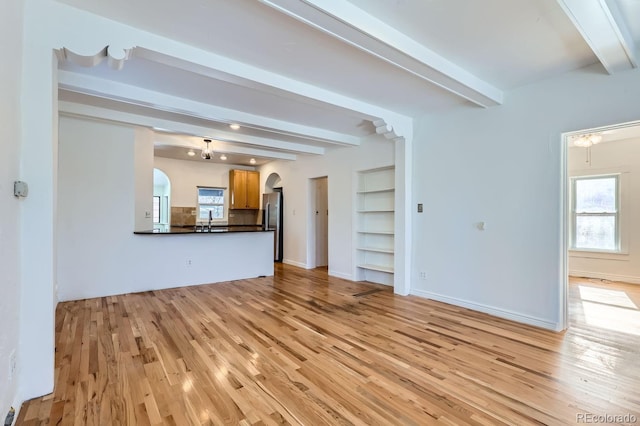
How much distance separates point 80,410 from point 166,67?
2.79 meters

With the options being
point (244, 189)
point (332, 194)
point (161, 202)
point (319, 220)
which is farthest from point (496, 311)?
point (161, 202)

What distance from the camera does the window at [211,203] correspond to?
8.01 meters

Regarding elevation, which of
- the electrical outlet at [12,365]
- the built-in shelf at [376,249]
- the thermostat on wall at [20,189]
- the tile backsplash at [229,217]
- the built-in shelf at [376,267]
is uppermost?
the thermostat on wall at [20,189]

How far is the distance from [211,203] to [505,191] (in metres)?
6.82

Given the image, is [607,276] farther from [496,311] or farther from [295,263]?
[295,263]

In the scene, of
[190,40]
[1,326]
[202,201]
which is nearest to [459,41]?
[190,40]

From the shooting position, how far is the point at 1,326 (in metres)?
1.58

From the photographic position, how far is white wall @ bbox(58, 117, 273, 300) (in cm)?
421

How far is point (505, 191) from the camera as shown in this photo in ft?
11.9

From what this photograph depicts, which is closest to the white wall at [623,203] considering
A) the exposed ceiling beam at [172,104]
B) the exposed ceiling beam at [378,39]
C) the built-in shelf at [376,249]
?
the built-in shelf at [376,249]

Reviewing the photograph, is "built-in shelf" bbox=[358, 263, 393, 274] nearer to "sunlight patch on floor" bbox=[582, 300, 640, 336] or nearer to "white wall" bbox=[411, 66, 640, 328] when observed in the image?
"white wall" bbox=[411, 66, 640, 328]

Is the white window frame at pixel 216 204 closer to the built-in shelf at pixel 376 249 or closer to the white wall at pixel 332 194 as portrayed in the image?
the white wall at pixel 332 194

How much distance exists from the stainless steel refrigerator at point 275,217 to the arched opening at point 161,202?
7.96 feet

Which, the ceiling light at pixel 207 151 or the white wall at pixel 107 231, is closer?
the white wall at pixel 107 231
